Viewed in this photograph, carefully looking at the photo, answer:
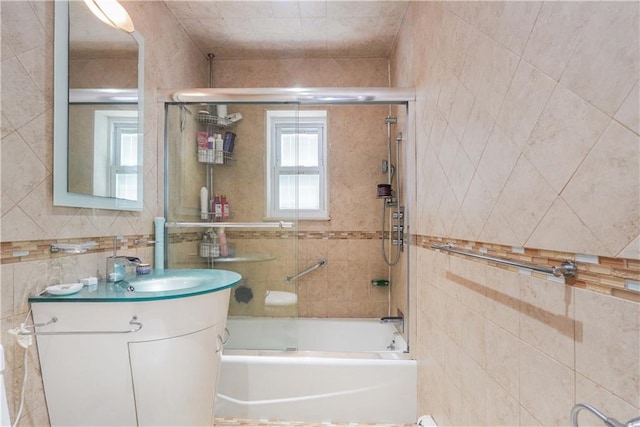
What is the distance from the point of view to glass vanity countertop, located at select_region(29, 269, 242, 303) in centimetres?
111

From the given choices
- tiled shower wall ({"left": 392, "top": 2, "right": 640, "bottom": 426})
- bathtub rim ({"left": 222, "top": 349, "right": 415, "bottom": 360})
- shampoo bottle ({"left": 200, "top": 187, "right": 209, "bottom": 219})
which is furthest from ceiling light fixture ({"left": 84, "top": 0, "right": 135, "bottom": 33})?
bathtub rim ({"left": 222, "top": 349, "right": 415, "bottom": 360})

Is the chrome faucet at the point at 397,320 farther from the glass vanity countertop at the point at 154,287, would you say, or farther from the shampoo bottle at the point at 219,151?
the shampoo bottle at the point at 219,151

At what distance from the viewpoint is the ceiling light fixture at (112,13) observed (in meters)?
1.37

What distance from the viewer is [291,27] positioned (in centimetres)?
234

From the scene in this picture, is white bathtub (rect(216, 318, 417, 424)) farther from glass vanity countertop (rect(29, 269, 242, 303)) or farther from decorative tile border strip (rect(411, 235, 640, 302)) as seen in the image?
decorative tile border strip (rect(411, 235, 640, 302))

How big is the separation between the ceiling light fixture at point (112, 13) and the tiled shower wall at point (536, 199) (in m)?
1.46

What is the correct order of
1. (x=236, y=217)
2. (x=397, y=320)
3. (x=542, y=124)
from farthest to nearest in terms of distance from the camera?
(x=397, y=320) → (x=236, y=217) → (x=542, y=124)

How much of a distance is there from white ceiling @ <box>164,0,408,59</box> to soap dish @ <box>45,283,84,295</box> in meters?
1.83

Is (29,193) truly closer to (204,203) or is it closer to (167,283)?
(167,283)

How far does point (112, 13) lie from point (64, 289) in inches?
47.8

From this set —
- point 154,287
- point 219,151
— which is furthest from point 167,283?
point 219,151

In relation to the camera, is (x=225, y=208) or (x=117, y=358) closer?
(x=117, y=358)

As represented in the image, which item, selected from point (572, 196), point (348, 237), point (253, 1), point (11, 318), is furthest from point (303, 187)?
point (572, 196)

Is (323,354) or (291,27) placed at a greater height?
(291,27)
